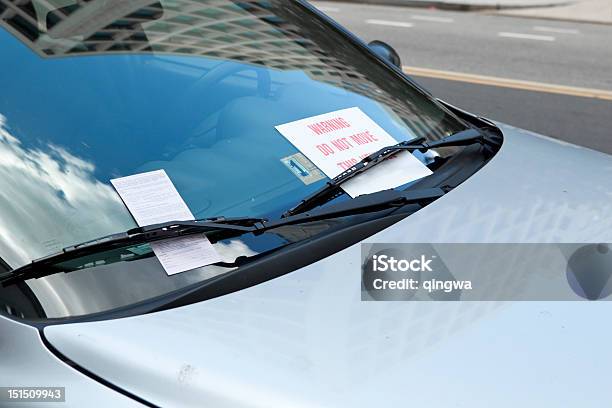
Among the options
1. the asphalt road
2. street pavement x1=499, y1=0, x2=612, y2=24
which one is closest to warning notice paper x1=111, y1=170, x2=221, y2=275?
the asphalt road

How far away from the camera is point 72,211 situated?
202 cm

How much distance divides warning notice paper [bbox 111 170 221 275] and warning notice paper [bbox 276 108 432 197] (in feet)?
1.48

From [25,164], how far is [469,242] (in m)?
1.09

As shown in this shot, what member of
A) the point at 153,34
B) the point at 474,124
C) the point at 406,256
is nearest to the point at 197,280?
the point at 406,256

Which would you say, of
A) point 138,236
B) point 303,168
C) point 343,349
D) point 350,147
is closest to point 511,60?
point 350,147

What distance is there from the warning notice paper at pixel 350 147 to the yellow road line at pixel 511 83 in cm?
600

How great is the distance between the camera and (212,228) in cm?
204

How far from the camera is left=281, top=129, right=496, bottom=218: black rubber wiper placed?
7.38 ft

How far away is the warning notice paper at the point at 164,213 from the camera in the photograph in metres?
1.97

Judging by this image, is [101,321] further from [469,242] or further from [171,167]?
[469,242]

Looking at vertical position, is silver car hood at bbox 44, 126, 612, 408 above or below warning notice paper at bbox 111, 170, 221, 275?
below

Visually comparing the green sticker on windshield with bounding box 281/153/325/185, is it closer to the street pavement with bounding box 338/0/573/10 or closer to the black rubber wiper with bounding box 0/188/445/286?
the black rubber wiper with bounding box 0/188/445/286

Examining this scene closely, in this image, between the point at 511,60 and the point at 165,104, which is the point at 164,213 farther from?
the point at 511,60

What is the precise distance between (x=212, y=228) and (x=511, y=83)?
696 centimetres
